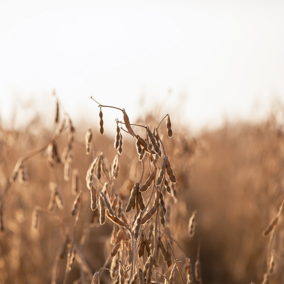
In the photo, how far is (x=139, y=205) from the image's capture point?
3.65ft

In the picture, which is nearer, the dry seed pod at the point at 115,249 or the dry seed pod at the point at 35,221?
the dry seed pod at the point at 115,249

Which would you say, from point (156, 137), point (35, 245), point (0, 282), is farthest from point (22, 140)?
point (156, 137)

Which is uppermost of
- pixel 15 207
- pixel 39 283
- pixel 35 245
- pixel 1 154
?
pixel 1 154

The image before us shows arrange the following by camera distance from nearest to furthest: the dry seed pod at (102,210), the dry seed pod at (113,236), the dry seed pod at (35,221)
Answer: the dry seed pod at (102,210), the dry seed pod at (113,236), the dry seed pod at (35,221)

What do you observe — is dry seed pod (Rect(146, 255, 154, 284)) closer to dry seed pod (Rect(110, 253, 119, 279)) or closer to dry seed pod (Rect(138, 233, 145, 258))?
dry seed pod (Rect(138, 233, 145, 258))

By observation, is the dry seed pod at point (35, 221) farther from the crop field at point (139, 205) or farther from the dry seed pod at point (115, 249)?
the dry seed pod at point (115, 249)

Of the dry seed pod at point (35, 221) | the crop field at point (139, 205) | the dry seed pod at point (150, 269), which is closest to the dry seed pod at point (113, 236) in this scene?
the crop field at point (139, 205)

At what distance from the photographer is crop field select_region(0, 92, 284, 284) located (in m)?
1.13

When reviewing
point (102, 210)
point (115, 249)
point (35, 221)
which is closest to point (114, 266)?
point (115, 249)

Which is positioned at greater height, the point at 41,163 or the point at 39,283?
the point at 41,163

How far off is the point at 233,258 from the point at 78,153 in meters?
2.13

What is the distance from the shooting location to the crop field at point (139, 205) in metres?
1.13

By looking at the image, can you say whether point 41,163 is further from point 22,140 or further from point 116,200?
point 116,200

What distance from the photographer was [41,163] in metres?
3.54
